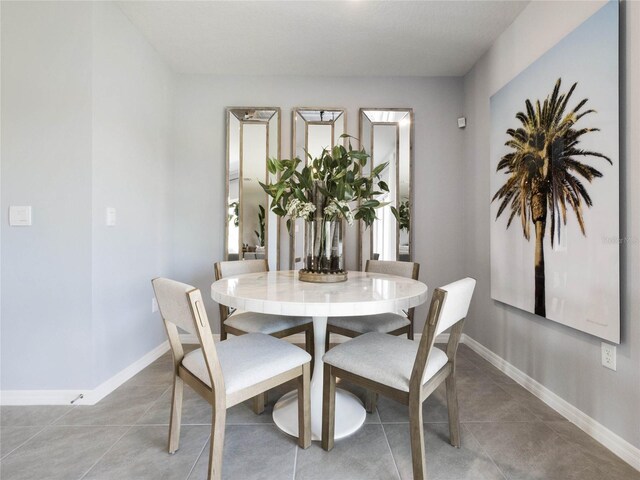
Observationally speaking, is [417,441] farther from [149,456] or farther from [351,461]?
[149,456]

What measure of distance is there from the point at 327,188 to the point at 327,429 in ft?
3.88

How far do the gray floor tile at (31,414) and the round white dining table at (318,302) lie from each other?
123cm

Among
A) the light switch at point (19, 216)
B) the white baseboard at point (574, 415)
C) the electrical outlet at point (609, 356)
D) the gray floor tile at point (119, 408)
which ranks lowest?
the gray floor tile at point (119, 408)

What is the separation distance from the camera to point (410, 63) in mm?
2672

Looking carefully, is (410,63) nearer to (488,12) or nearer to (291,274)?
(488,12)

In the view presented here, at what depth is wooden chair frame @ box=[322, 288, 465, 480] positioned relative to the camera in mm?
1077

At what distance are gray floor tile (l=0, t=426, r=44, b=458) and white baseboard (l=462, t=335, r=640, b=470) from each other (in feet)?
9.34

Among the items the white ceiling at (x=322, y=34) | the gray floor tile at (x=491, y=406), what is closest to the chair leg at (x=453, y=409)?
the gray floor tile at (x=491, y=406)

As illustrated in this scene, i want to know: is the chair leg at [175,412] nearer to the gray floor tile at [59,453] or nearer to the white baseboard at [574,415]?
the gray floor tile at [59,453]

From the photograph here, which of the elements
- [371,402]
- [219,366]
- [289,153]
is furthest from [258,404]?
[289,153]

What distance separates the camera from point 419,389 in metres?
1.12

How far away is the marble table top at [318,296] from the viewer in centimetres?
116

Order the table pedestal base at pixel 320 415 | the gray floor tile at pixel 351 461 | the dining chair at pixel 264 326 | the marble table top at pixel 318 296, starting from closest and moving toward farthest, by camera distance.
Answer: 1. the marble table top at pixel 318 296
2. the gray floor tile at pixel 351 461
3. the table pedestal base at pixel 320 415
4. the dining chair at pixel 264 326

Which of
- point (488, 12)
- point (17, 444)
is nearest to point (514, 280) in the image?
point (488, 12)
